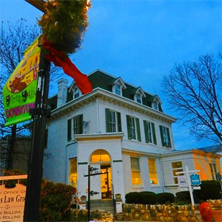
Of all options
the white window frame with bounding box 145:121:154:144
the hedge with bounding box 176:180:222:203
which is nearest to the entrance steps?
the hedge with bounding box 176:180:222:203

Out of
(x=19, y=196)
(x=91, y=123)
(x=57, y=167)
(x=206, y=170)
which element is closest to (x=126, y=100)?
(x=91, y=123)

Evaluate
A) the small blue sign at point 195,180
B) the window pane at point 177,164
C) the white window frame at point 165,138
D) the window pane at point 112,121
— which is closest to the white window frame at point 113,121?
the window pane at point 112,121

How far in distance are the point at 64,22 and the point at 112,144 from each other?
1207 cm

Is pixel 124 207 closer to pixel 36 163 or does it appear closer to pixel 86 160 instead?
pixel 86 160

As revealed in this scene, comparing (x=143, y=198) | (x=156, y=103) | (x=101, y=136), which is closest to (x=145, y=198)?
(x=143, y=198)

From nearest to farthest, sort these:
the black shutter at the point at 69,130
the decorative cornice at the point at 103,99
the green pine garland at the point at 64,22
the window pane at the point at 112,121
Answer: the green pine garland at the point at 64,22 → the decorative cornice at the point at 103,99 → the window pane at the point at 112,121 → the black shutter at the point at 69,130

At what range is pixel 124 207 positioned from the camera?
11602 millimetres

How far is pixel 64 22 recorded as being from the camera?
6.97 ft

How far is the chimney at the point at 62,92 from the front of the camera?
1905 cm

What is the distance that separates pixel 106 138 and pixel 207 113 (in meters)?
7.59

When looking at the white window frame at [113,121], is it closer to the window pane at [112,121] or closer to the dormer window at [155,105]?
the window pane at [112,121]

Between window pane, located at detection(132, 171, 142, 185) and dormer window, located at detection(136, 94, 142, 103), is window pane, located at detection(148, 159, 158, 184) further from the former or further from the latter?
dormer window, located at detection(136, 94, 142, 103)

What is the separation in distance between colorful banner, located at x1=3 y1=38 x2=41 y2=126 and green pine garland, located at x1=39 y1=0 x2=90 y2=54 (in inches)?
20.0

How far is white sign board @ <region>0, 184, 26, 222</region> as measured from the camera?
255 centimetres
